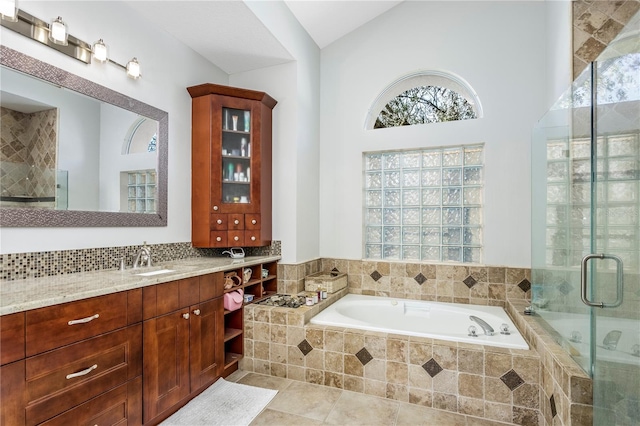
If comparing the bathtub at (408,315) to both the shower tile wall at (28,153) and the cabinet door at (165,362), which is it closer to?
the cabinet door at (165,362)

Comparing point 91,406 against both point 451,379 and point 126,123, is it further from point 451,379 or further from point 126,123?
point 451,379

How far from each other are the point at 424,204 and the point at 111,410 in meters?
2.82

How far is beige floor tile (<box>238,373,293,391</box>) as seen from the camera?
91.1 inches

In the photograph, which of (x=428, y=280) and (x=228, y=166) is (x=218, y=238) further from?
(x=428, y=280)

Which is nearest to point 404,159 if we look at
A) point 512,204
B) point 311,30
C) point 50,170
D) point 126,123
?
point 512,204

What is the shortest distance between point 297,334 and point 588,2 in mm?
3063

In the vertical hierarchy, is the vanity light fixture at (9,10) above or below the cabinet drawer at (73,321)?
above

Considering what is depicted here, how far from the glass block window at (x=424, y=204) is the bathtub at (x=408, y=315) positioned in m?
0.46

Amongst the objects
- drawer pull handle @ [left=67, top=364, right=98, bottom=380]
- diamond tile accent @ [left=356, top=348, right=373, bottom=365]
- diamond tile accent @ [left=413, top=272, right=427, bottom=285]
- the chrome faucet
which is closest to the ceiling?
the chrome faucet

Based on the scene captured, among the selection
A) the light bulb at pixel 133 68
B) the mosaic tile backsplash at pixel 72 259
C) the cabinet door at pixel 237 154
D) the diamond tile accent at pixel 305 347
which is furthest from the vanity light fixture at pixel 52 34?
the diamond tile accent at pixel 305 347

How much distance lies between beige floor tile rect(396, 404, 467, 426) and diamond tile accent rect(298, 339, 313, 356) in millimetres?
732

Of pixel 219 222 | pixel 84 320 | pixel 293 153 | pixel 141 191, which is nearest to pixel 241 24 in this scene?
pixel 293 153

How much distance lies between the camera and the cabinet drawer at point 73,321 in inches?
48.0

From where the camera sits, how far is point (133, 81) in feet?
7.45
